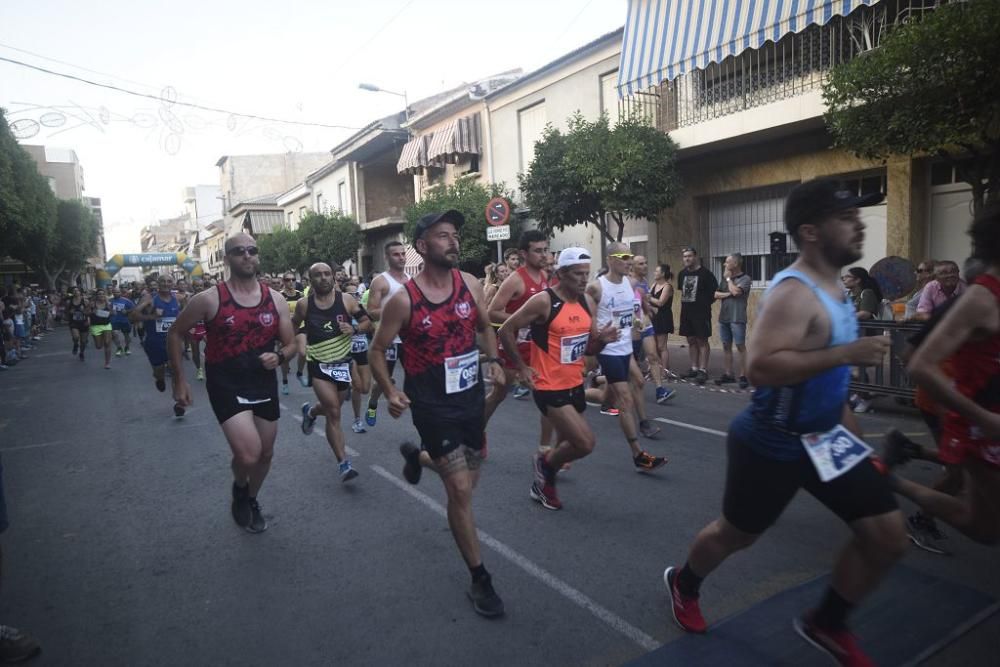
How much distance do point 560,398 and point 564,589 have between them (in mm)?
1331

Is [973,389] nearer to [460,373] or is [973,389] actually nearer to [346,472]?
[460,373]

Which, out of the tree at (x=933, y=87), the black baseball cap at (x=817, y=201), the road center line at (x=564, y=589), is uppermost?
the tree at (x=933, y=87)

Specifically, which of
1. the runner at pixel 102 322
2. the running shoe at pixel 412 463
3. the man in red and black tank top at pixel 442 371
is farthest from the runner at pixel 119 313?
the man in red and black tank top at pixel 442 371

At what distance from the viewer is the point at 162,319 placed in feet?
36.4

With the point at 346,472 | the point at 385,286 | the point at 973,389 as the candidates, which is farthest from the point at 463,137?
the point at 973,389

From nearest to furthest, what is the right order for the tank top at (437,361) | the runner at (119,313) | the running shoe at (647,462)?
the tank top at (437,361)
the running shoe at (647,462)
the runner at (119,313)

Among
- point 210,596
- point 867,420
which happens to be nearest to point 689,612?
point 210,596

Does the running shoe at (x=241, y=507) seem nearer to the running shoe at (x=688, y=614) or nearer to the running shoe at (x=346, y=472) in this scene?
the running shoe at (x=346, y=472)

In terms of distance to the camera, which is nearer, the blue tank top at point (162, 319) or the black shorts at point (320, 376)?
the black shorts at point (320, 376)

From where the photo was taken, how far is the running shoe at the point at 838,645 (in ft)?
8.43

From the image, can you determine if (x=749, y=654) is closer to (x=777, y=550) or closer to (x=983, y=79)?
(x=777, y=550)

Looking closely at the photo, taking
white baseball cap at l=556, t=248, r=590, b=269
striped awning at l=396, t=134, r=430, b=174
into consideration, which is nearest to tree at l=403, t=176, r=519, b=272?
striped awning at l=396, t=134, r=430, b=174

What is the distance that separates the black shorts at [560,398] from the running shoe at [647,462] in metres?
1.14

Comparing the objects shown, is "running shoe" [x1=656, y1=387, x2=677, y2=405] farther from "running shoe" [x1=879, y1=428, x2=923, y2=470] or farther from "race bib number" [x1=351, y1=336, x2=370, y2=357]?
"running shoe" [x1=879, y1=428, x2=923, y2=470]
